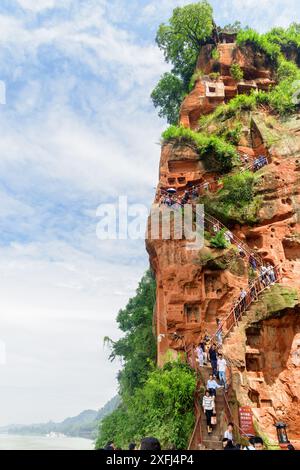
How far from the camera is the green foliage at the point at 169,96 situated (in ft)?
116

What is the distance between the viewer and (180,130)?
81.4ft

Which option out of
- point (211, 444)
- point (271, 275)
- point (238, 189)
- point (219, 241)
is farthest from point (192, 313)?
point (238, 189)

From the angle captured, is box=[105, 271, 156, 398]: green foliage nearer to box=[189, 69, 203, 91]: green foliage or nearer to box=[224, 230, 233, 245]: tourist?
box=[224, 230, 233, 245]: tourist

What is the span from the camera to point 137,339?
25406 millimetres

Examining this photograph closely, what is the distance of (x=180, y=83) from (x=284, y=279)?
23.1 meters

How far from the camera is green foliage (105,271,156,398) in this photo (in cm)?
2412

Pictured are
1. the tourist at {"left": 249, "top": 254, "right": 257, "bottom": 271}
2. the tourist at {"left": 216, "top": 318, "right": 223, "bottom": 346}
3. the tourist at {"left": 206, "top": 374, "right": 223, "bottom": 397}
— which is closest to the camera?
the tourist at {"left": 206, "top": 374, "right": 223, "bottom": 397}

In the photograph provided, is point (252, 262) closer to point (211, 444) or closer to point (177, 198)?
point (177, 198)

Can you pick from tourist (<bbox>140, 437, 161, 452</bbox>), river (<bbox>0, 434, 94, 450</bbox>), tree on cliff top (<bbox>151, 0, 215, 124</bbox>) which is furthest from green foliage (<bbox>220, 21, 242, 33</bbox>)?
river (<bbox>0, 434, 94, 450</bbox>)

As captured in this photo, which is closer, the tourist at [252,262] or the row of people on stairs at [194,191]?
the tourist at [252,262]

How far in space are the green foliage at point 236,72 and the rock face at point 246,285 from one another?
22.6 ft

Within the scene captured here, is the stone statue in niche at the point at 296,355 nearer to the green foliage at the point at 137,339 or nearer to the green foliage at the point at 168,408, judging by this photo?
the green foliage at the point at 168,408

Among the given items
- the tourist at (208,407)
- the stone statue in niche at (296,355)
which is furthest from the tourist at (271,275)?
the tourist at (208,407)
